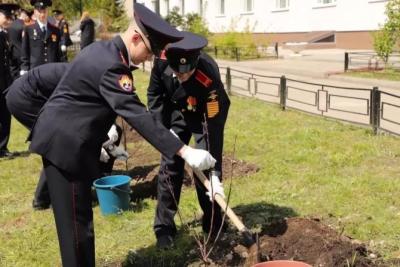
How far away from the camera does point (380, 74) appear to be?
15039 millimetres

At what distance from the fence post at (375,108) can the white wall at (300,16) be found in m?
14.7

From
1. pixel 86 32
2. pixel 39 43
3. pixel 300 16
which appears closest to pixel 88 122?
pixel 39 43

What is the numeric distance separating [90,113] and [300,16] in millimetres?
26018

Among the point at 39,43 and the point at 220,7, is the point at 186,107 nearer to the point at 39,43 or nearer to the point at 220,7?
Answer: the point at 39,43

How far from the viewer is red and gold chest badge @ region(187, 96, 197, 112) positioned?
12.8ft

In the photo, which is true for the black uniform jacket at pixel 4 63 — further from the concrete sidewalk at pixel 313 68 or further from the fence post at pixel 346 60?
the fence post at pixel 346 60

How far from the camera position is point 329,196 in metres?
5.11

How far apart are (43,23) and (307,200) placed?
5.29 meters

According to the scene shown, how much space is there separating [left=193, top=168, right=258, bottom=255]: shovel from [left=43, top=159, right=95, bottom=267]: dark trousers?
2.24 feet

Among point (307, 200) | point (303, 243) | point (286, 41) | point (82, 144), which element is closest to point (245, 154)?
point (307, 200)

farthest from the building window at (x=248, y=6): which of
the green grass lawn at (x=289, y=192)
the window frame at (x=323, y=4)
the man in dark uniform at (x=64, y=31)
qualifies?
the green grass lawn at (x=289, y=192)

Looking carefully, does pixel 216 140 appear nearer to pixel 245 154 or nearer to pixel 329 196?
pixel 329 196

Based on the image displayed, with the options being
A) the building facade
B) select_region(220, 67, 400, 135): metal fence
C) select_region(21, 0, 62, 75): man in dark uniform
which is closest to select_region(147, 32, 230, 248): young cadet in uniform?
select_region(220, 67, 400, 135): metal fence

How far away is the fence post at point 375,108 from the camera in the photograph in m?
7.60
